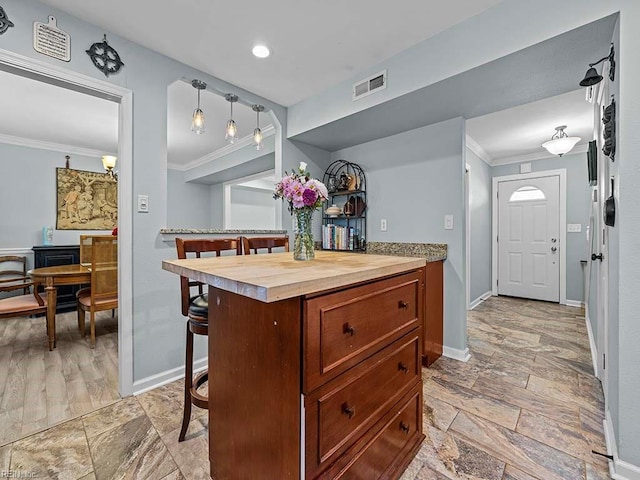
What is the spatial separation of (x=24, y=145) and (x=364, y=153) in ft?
15.5

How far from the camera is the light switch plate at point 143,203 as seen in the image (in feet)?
6.63

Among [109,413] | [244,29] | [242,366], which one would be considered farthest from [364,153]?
[109,413]

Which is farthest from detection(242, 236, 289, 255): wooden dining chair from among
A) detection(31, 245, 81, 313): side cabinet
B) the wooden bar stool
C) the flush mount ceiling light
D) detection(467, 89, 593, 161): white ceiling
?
detection(31, 245, 81, 313): side cabinet

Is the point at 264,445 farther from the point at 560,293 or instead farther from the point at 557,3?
the point at 560,293

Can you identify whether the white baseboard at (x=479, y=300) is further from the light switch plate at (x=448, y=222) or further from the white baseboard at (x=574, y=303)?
the light switch plate at (x=448, y=222)

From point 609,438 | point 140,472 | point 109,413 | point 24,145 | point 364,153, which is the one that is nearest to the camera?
point 140,472

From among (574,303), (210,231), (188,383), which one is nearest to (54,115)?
(210,231)

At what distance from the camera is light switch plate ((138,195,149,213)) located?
2020 millimetres

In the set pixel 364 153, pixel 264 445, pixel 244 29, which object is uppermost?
pixel 244 29

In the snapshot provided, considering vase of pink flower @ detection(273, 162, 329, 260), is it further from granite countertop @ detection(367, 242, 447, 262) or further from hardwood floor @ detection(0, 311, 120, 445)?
hardwood floor @ detection(0, 311, 120, 445)

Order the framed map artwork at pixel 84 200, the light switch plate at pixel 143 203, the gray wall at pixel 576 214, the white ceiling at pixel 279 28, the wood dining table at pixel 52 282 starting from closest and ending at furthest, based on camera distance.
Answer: the white ceiling at pixel 279 28 → the light switch plate at pixel 143 203 → the wood dining table at pixel 52 282 → the gray wall at pixel 576 214 → the framed map artwork at pixel 84 200

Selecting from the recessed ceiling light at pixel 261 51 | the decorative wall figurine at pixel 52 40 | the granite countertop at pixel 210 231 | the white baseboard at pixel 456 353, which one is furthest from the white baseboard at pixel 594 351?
the decorative wall figurine at pixel 52 40

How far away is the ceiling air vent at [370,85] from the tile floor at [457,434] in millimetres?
2278

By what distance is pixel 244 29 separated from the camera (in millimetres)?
1916
